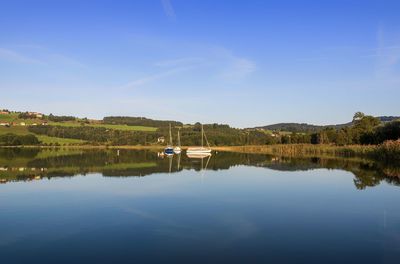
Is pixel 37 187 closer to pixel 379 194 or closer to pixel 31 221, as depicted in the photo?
pixel 31 221

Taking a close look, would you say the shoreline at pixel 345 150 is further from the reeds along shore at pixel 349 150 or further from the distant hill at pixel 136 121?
the distant hill at pixel 136 121

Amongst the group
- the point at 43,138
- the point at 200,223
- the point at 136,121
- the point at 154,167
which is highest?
the point at 136,121

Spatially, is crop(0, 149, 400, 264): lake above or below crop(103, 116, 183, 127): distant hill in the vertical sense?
below

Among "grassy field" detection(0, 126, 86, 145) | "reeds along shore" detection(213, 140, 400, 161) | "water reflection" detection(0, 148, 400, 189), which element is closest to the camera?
"water reflection" detection(0, 148, 400, 189)

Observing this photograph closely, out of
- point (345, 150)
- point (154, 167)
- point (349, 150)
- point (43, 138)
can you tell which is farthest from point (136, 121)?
point (154, 167)

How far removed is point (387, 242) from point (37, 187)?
735 inches

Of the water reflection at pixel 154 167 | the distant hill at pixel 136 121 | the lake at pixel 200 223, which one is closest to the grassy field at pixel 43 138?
the distant hill at pixel 136 121

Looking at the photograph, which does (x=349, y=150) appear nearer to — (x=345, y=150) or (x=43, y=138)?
(x=345, y=150)

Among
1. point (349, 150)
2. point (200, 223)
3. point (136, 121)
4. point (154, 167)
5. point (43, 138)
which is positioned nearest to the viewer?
point (200, 223)

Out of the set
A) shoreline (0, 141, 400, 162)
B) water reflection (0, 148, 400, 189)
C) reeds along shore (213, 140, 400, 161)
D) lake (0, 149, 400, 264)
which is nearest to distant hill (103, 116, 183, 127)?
shoreline (0, 141, 400, 162)

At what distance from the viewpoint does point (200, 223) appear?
13.9m

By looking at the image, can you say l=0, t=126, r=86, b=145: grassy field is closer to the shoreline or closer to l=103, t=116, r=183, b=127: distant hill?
l=103, t=116, r=183, b=127: distant hill

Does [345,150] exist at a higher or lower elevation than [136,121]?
lower

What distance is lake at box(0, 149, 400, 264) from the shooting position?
1029cm
